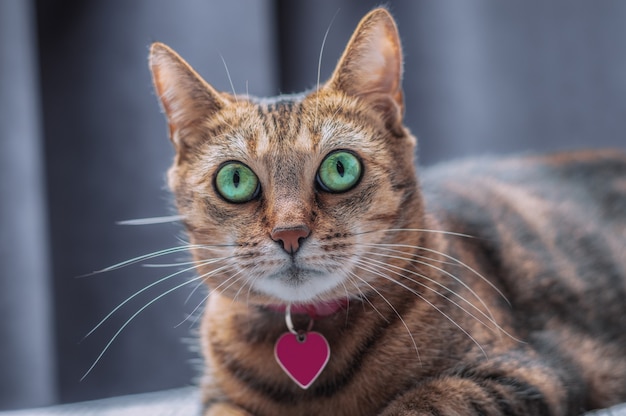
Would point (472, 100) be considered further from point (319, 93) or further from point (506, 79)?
point (319, 93)

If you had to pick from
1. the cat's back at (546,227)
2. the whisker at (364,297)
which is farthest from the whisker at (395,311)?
the cat's back at (546,227)

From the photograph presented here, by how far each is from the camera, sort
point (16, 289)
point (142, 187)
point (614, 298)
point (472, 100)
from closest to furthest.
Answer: point (614, 298) → point (16, 289) → point (142, 187) → point (472, 100)

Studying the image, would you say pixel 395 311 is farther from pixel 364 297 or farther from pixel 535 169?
pixel 535 169

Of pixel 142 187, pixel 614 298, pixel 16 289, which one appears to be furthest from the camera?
pixel 142 187

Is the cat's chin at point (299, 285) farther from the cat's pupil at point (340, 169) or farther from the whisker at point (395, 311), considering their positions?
the cat's pupil at point (340, 169)

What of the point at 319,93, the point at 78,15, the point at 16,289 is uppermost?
the point at 78,15

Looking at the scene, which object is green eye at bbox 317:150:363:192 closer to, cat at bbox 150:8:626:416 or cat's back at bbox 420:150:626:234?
cat at bbox 150:8:626:416

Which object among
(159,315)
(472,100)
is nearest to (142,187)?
(159,315)
